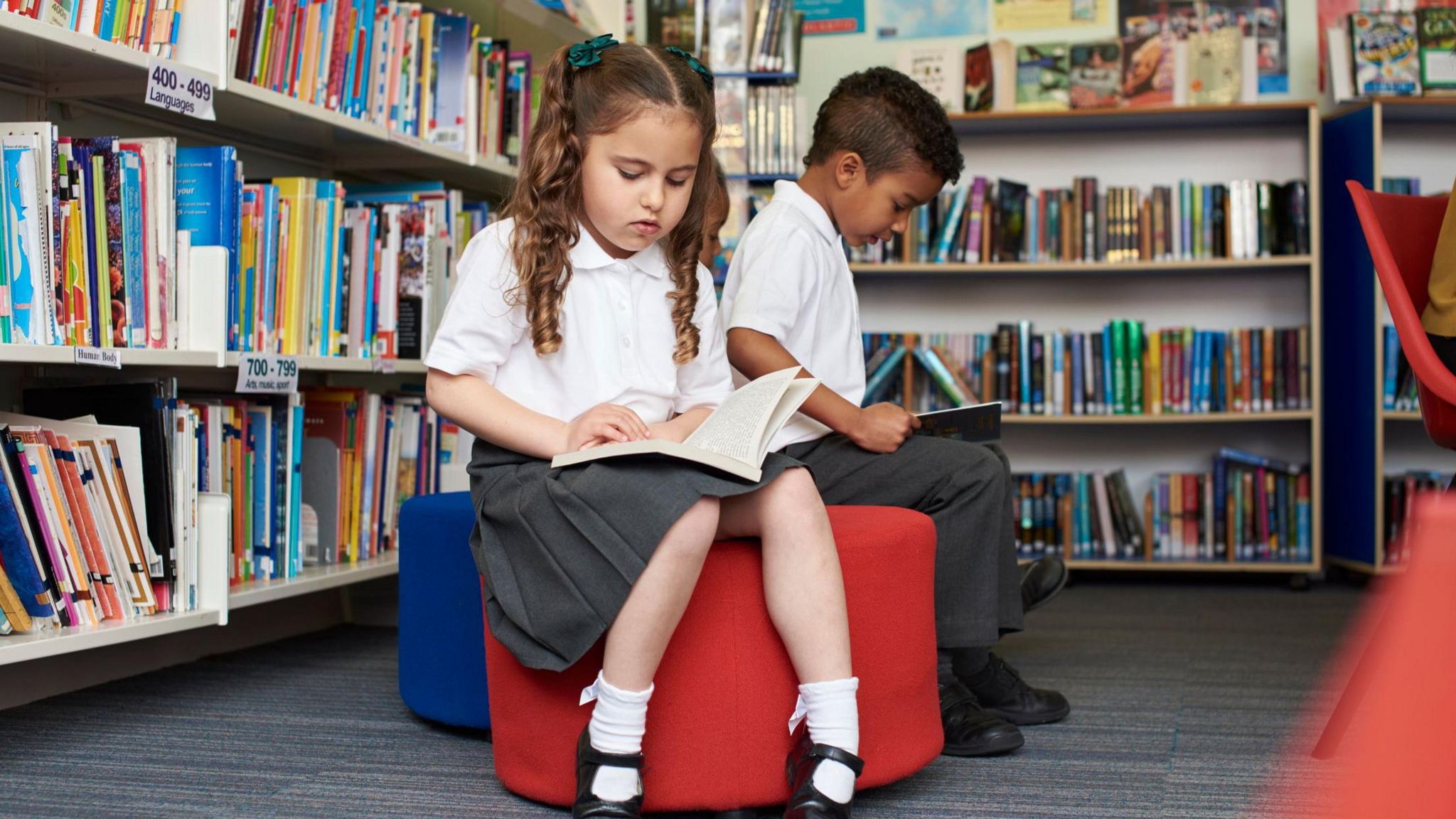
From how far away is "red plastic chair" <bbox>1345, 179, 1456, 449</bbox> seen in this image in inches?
56.2

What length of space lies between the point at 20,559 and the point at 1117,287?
298 cm

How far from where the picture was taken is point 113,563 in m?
1.68

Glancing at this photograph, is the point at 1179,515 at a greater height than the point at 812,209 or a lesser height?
lesser

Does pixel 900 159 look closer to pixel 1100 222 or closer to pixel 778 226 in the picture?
pixel 778 226

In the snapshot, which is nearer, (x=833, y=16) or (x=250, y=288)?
(x=250, y=288)

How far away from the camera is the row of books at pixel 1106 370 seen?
134 inches

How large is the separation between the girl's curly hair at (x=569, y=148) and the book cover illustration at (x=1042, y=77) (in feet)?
7.76

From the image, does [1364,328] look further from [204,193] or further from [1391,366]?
[204,193]

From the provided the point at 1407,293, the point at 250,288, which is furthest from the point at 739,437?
the point at 250,288

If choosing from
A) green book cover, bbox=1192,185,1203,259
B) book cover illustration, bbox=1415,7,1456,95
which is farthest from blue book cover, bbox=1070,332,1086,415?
book cover illustration, bbox=1415,7,1456,95

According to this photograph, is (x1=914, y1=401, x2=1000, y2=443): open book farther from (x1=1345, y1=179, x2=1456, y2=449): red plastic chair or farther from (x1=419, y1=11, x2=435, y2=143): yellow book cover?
(x1=419, y1=11, x2=435, y2=143): yellow book cover

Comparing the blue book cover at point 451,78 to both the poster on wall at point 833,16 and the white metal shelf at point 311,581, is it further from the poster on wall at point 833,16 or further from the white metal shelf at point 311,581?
the poster on wall at point 833,16

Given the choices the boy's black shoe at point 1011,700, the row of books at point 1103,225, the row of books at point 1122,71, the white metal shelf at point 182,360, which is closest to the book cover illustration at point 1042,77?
the row of books at point 1122,71

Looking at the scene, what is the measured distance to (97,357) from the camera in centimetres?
160
